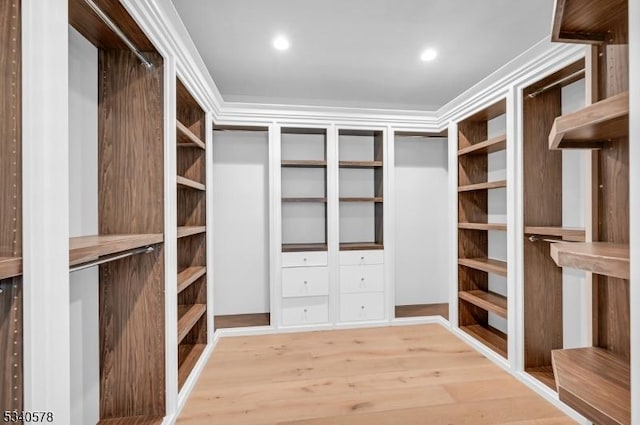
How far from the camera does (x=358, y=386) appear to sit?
7.39ft

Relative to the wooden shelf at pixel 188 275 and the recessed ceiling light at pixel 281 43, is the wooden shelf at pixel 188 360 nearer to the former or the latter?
the wooden shelf at pixel 188 275

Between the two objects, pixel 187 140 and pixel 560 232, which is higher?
pixel 187 140

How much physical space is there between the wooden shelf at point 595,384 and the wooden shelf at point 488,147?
192 cm

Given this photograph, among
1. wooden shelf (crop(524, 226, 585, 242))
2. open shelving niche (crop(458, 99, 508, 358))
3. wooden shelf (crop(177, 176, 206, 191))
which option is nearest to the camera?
wooden shelf (crop(524, 226, 585, 242))

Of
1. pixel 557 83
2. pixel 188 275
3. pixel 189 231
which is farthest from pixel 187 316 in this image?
pixel 557 83

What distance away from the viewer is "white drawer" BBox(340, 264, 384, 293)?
3361 millimetres

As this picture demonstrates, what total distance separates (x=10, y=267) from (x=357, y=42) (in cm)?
234

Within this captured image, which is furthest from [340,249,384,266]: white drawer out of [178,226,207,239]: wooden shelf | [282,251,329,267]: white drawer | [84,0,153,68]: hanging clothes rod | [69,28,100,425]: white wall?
[84,0,153,68]: hanging clothes rod

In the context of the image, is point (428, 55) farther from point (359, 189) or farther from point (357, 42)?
point (359, 189)

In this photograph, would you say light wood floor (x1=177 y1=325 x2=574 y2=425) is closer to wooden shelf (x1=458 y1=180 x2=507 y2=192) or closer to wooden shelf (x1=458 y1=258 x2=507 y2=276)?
wooden shelf (x1=458 y1=258 x2=507 y2=276)

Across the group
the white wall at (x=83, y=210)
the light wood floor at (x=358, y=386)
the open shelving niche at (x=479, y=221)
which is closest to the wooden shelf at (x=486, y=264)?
the open shelving niche at (x=479, y=221)

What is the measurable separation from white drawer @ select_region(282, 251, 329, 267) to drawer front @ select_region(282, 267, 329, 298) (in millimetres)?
41

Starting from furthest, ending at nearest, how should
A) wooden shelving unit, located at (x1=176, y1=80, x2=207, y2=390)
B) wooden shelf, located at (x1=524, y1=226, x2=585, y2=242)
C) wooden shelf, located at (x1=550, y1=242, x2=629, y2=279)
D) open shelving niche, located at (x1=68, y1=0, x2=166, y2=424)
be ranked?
1. wooden shelving unit, located at (x1=176, y1=80, x2=207, y2=390)
2. wooden shelf, located at (x1=524, y1=226, x2=585, y2=242)
3. open shelving niche, located at (x1=68, y1=0, x2=166, y2=424)
4. wooden shelf, located at (x1=550, y1=242, x2=629, y2=279)

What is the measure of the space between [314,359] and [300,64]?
2429 mm
